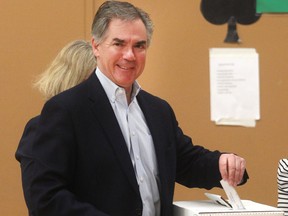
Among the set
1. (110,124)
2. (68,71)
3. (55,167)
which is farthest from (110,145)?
(68,71)

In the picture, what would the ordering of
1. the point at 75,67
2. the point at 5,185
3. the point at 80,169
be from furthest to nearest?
the point at 5,185
the point at 75,67
the point at 80,169

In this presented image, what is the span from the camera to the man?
1732 mm

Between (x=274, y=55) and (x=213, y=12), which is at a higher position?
(x=213, y=12)

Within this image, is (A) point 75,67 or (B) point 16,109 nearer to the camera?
(A) point 75,67

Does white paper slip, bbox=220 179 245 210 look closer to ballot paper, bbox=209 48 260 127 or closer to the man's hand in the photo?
the man's hand

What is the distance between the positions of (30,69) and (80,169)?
1.40 m

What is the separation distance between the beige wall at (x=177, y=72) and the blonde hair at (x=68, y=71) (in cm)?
53

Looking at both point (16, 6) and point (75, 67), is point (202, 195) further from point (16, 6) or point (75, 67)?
point (16, 6)

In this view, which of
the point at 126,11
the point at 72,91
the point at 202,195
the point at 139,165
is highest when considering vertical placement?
the point at 126,11

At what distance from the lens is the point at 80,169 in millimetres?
1765

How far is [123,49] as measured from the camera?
1831 millimetres

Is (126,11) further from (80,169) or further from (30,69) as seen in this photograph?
(30,69)

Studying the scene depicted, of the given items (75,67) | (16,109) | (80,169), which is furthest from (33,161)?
(16,109)

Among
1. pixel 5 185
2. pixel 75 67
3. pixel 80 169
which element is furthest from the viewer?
pixel 5 185
